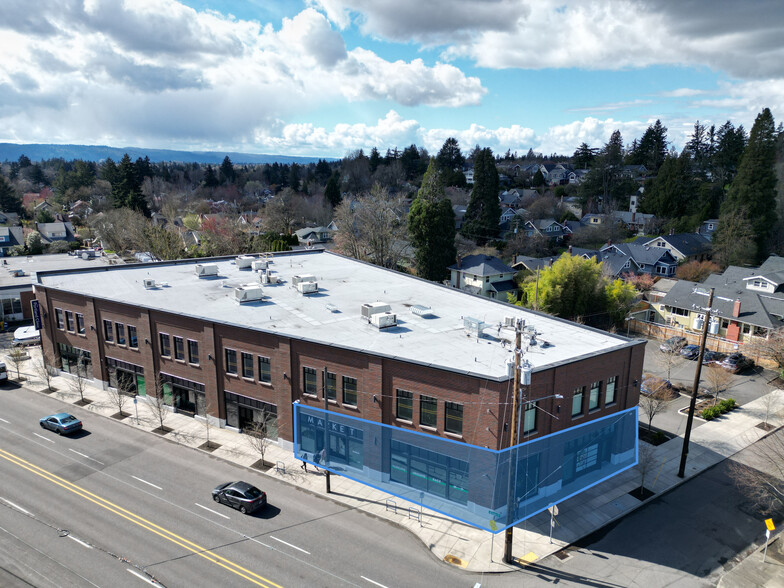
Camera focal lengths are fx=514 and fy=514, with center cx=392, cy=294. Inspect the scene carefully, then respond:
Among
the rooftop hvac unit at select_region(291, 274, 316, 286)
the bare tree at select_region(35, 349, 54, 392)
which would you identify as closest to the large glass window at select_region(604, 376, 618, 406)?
the rooftop hvac unit at select_region(291, 274, 316, 286)

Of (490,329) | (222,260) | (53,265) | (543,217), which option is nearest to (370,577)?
(490,329)

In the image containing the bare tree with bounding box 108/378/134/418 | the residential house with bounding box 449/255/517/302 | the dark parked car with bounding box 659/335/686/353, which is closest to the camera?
the bare tree with bounding box 108/378/134/418

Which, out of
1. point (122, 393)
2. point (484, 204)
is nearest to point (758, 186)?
point (484, 204)

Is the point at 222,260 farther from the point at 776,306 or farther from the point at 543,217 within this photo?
the point at 543,217

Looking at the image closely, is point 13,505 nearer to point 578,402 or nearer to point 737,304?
point 578,402

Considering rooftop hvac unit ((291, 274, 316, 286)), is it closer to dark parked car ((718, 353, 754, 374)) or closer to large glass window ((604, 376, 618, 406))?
large glass window ((604, 376, 618, 406))

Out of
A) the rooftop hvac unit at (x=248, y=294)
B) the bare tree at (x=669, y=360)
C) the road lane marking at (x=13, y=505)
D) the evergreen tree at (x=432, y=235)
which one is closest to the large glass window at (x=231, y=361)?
the rooftop hvac unit at (x=248, y=294)

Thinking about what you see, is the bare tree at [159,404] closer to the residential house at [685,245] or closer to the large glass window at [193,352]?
the large glass window at [193,352]
